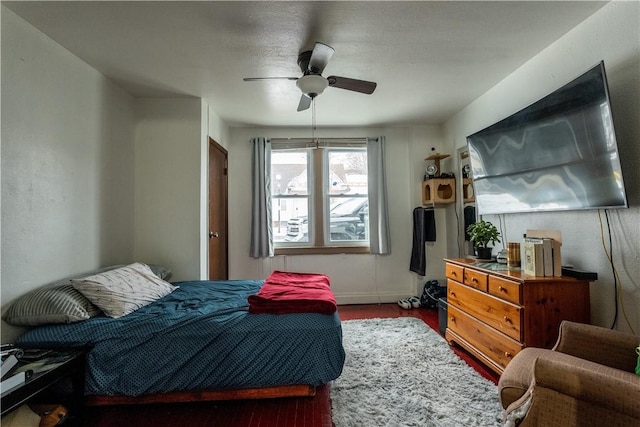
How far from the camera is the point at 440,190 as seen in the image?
12.8 ft

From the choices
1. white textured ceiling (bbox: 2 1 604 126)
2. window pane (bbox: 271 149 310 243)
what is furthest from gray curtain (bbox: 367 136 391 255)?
white textured ceiling (bbox: 2 1 604 126)

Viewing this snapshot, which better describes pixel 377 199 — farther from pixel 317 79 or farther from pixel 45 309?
pixel 45 309

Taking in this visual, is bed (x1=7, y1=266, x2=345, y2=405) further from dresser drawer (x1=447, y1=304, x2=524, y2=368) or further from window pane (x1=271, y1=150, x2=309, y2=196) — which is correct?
window pane (x1=271, y1=150, x2=309, y2=196)

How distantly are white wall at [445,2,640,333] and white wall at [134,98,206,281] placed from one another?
3191mm

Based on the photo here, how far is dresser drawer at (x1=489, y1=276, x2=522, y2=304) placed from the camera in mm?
1892

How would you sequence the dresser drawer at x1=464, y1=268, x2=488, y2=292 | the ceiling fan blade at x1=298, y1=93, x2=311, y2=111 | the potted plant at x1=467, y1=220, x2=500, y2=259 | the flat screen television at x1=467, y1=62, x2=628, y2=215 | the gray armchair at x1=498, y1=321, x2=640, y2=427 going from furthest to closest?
the potted plant at x1=467, y1=220, x2=500, y2=259, the ceiling fan blade at x1=298, y1=93, x2=311, y2=111, the dresser drawer at x1=464, y1=268, x2=488, y2=292, the flat screen television at x1=467, y1=62, x2=628, y2=215, the gray armchair at x1=498, y1=321, x2=640, y2=427

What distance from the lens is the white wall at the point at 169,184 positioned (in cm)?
314

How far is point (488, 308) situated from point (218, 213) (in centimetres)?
313

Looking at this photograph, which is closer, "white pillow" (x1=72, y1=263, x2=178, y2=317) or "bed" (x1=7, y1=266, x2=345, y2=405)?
"bed" (x1=7, y1=266, x2=345, y2=405)

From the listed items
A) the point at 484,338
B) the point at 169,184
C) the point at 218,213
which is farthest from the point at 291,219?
the point at 484,338

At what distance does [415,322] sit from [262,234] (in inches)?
86.9

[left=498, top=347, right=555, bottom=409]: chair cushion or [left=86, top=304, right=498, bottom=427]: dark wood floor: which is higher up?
[left=498, top=347, right=555, bottom=409]: chair cushion

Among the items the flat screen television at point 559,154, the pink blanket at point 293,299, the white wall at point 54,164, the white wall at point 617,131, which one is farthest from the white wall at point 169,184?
the white wall at point 617,131

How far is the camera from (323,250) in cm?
423
